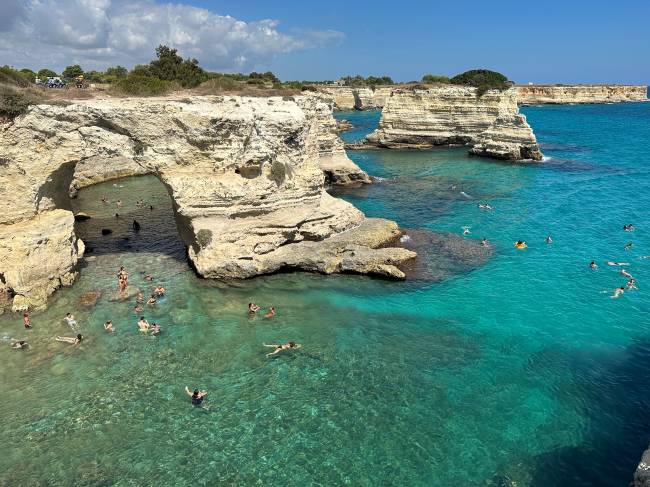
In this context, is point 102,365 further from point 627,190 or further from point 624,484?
point 627,190

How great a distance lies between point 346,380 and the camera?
595 inches

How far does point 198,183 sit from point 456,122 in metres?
50.4

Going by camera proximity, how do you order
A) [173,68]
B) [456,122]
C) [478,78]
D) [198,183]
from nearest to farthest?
1. [198,183]
2. [173,68]
3. [456,122]
4. [478,78]

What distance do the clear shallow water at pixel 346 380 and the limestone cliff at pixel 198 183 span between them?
4.66 ft

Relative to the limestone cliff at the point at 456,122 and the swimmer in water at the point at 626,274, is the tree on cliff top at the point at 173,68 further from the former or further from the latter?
the limestone cliff at the point at 456,122

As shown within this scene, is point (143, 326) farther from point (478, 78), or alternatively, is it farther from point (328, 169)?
point (478, 78)

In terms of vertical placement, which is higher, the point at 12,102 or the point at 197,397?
the point at 12,102

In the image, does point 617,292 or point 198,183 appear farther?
point 198,183

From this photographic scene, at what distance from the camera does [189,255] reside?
23.9 metres

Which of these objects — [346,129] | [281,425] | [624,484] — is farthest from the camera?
[346,129]

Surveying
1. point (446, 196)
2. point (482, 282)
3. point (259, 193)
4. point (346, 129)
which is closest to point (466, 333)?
point (482, 282)

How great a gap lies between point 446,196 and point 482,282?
18.1 m

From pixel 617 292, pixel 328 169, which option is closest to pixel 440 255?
pixel 617 292

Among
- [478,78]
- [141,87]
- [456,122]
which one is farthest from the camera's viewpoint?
[478,78]
